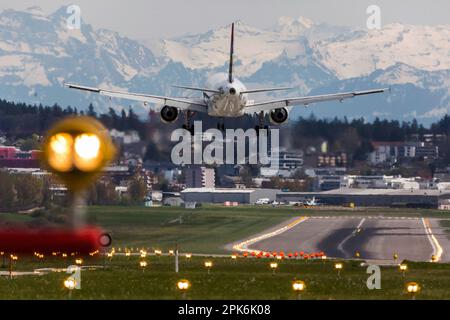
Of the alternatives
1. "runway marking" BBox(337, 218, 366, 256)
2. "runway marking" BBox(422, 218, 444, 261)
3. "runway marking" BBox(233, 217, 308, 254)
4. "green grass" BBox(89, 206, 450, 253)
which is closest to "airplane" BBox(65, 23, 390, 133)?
"runway marking" BBox(422, 218, 444, 261)

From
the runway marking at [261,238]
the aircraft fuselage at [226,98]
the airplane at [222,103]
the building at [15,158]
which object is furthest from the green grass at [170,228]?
the aircraft fuselage at [226,98]

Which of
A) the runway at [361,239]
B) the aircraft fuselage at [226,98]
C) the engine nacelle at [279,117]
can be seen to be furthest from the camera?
the runway at [361,239]

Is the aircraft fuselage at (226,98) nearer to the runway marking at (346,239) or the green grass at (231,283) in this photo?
the green grass at (231,283)

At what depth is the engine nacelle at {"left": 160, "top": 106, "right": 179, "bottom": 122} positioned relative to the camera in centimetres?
10662

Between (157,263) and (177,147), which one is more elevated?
(177,147)

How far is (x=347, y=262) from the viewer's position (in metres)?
109

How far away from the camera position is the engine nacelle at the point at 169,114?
106625mm

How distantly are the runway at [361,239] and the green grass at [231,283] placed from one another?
27.6 m

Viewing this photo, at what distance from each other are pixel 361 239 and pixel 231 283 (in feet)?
265

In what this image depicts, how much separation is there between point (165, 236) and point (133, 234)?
460 cm

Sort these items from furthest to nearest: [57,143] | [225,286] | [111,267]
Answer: [111,267]
[225,286]
[57,143]

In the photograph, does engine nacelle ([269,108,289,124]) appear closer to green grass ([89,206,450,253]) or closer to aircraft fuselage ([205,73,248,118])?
aircraft fuselage ([205,73,248,118])
